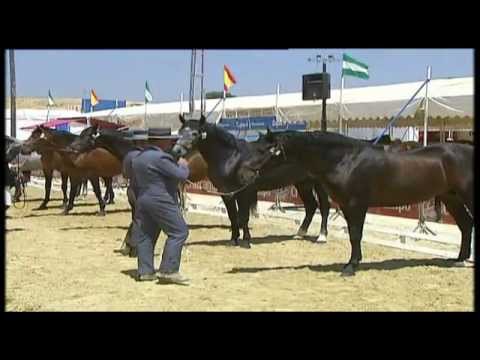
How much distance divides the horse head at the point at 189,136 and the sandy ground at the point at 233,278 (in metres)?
1.57

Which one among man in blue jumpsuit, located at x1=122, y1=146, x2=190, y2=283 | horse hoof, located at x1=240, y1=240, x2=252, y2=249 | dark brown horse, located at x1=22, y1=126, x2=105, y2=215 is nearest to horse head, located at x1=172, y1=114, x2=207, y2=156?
Answer: man in blue jumpsuit, located at x1=122, y1=146, x2=190, y2=283

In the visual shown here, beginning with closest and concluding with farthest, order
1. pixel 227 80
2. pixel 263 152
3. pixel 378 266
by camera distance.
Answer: pixel 378 266, pixel 263 152, pixel 227 80

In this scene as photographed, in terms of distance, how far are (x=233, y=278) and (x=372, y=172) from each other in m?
2.16

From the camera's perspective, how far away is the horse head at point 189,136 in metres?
9.33

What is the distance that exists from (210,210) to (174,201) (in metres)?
8.20

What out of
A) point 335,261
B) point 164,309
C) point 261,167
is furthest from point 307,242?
point 164,309

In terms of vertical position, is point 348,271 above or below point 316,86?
below

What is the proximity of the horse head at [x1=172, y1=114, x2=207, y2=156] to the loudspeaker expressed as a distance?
4.70 meters

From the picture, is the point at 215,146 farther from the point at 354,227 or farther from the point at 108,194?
the point at 108,194

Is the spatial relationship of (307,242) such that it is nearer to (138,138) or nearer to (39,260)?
(138,138)

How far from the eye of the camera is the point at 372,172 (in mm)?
8258

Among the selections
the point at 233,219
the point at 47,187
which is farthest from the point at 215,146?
the point at 47,187

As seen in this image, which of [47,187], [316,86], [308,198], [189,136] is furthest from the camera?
[47,187]

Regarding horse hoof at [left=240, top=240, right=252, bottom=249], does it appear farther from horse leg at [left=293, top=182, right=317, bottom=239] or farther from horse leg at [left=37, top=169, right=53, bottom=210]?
horse leg at [left=37, top=169, right=53, bottom=210]
